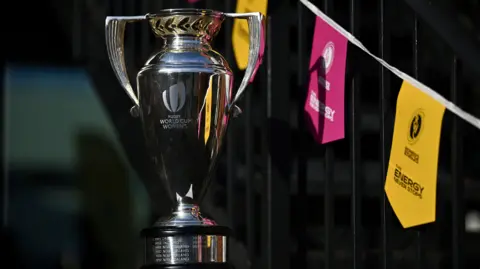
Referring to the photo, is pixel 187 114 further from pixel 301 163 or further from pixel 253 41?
pixel 301 163

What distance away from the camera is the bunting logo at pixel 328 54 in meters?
3.45

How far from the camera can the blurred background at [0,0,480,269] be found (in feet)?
11.3

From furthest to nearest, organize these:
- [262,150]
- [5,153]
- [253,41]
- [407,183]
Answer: [5,153]
[262,150]
[253,41]
[407,183]

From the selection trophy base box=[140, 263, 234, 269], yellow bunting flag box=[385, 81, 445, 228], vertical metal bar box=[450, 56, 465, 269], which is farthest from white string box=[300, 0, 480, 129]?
trophy base box=[140, 263, 234, 269]

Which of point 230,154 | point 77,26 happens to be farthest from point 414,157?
point 77,26

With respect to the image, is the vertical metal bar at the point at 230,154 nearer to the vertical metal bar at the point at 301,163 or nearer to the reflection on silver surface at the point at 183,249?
the vertical metal bar at the point at 301,163

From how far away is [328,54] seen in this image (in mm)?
3479

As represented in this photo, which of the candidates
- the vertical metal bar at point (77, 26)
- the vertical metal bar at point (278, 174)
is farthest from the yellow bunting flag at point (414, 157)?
the vertical metal bar at point (77, 26)

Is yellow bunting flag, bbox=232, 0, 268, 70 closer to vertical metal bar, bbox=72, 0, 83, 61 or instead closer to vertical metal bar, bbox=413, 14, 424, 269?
vertical metal bar, bbox=413, 14, 424, 269

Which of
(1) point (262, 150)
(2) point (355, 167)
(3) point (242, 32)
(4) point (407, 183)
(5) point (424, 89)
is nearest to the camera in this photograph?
(5) point (424, 89)

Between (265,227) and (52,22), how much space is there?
2135 millimetres

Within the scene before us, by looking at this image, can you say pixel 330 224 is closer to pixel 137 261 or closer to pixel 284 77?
pixel 284 77

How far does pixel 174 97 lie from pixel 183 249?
42cm

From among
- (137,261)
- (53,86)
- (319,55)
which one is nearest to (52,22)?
(53,86)
